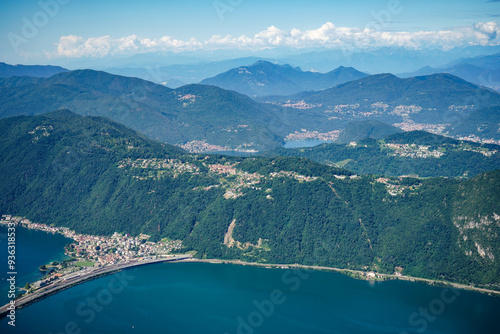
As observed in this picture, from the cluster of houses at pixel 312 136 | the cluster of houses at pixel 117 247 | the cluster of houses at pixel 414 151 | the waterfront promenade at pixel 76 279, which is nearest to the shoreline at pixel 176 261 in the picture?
the waterfront promenade at pixel 76 279

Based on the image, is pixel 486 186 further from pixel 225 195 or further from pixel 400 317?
pixel 225 195

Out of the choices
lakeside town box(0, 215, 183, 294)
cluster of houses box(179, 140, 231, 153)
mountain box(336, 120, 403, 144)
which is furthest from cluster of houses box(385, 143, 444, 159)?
lakeside town box(0, 215, 183, 294)

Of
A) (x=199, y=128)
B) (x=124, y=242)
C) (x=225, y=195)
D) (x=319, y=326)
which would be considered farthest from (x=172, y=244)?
(x=199, y=128)

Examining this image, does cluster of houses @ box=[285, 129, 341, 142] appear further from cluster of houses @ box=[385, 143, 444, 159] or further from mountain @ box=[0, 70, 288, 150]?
cluster of houses @ box=[385, 143, 444, 159]

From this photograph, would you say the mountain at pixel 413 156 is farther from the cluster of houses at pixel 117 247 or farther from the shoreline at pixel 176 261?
the cluster of houses at pixel 117 247

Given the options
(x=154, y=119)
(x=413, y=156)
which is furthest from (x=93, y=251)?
(x=154, y=119)

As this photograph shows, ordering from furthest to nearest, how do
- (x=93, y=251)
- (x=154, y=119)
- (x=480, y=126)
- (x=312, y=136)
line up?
(x=312, y=136)
(x=154, y=119)
(x=480, y=126)
(x=93, y=251)

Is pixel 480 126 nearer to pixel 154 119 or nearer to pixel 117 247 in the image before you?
pixel 154 119
